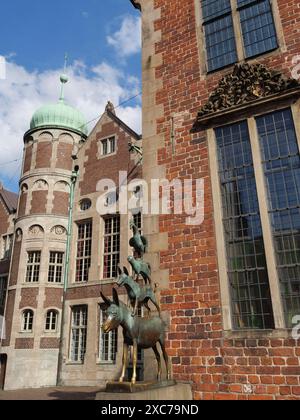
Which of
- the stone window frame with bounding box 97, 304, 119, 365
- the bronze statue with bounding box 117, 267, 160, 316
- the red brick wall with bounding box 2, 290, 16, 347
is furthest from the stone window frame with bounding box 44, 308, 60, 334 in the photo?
the bronze statue with bounding box 117, 267, 160, 316

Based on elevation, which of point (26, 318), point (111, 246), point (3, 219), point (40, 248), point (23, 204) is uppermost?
point (3, 219)

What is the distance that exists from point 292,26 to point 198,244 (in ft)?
15.7

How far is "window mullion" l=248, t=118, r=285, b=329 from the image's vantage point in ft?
19.9

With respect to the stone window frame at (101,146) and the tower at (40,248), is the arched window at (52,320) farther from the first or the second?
the stone window frame at (101,146)

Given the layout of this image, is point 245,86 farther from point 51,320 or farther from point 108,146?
point 51,320

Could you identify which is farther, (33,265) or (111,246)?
(33,265)

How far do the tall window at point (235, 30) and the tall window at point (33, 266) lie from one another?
15.6 meters

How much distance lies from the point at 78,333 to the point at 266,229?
557 inches

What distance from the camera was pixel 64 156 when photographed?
2253 cm

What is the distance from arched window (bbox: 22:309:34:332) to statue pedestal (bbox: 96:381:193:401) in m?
15.0

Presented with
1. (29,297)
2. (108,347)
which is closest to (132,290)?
(108,347)

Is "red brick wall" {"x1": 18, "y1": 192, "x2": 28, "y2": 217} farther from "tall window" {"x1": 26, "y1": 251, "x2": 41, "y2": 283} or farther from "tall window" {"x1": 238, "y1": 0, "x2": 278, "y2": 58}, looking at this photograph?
"tall window" {"x1": 238, "y1": 0, "x2": 278, "y2": 58}
